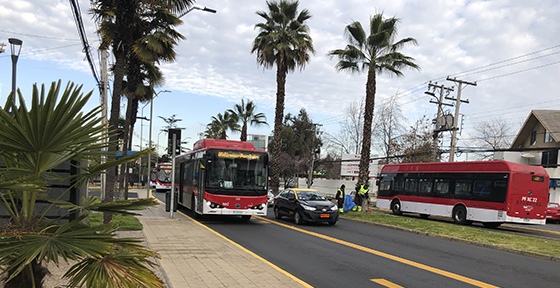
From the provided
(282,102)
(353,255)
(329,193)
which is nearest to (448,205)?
(282,102)

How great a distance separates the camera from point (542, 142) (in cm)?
4409

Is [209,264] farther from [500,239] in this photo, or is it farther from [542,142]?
[542,142]

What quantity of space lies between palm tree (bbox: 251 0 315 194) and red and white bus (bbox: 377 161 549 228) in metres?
9.59

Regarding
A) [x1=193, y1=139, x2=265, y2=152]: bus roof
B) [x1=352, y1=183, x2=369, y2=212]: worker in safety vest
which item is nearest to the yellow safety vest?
[x1=352, y1=183, x2=369, y2=212]: worker in safety vest

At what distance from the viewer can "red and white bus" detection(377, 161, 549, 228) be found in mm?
19859

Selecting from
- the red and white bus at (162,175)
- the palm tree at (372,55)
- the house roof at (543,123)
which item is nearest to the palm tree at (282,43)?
the palm tree at (372,55)

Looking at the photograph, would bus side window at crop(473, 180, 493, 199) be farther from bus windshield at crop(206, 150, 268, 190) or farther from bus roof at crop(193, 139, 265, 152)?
bus roof at crop(193, 139, 265, 152)

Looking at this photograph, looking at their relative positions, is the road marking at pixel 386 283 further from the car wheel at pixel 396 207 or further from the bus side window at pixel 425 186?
the car wheel at pixel 396 207

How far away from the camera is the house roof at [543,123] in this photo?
4203 centimetres

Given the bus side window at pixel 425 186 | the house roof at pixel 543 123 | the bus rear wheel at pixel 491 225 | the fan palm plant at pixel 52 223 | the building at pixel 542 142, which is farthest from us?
the house roof at pixel 543 123

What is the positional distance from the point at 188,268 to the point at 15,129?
17.2 feet

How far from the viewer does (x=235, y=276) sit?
301 inches

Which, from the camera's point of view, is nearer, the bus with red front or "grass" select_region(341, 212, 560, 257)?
"grass" select_region(341, 212, 560, 257)

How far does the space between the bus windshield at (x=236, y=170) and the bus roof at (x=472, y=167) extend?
37.0ft
